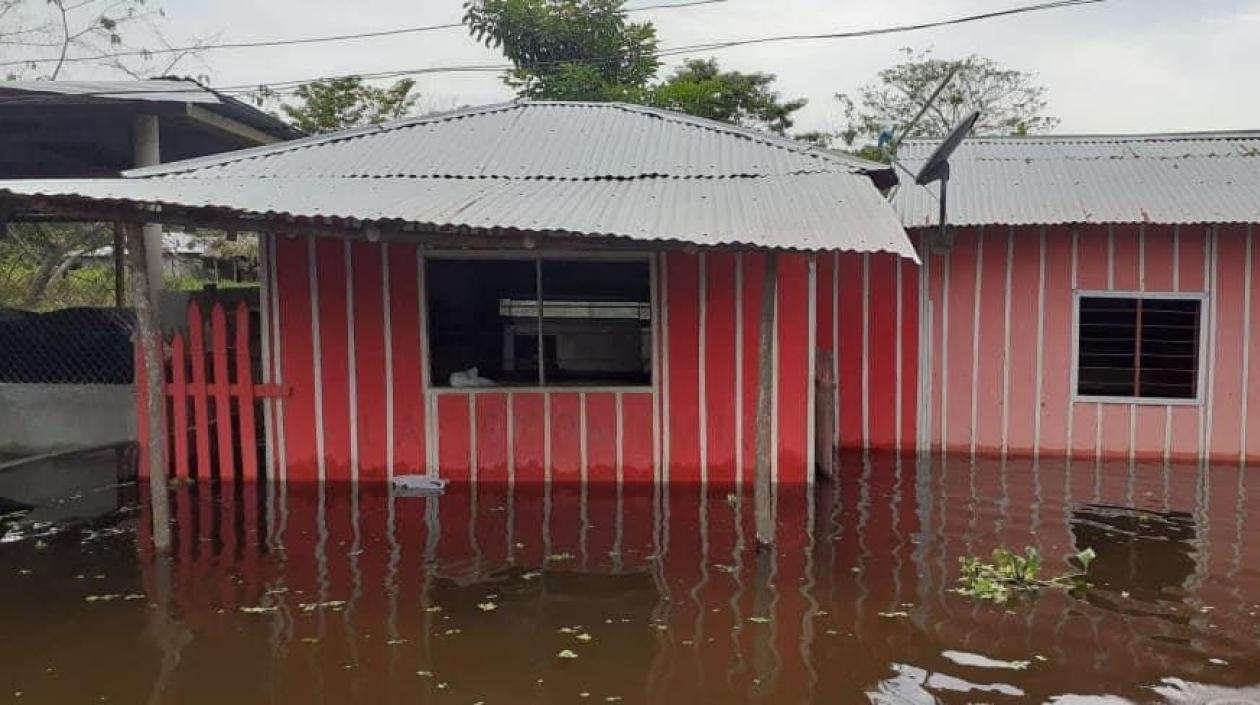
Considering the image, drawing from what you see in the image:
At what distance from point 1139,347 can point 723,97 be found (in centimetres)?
1339

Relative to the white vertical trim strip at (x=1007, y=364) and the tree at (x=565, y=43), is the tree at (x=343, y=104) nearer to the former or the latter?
the tree at (x=565, y=43)

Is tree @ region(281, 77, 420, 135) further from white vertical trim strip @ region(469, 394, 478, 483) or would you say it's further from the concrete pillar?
white vertical trim strip @ region(469, 394, 478, 483)

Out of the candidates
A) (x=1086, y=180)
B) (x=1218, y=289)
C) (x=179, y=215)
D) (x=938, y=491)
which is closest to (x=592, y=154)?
(x=179, y=215)

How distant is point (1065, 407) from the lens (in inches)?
392

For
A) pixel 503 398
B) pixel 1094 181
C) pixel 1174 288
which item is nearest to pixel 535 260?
pixel 503 398

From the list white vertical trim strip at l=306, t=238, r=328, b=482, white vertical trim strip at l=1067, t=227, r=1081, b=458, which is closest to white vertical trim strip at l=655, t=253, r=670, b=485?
white vertical trim strip at l=306, t=238, r=328, b=482

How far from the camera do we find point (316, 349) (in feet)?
27.9

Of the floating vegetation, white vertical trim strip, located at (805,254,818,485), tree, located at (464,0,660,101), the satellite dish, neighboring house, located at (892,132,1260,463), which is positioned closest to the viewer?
the floating vegetation

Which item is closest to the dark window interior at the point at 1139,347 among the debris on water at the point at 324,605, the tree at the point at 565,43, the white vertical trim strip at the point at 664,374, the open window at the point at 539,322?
the white vertical trim strip at the point at 664,374

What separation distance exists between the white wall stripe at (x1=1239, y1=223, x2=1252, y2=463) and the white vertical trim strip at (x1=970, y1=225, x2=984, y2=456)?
2521 mm

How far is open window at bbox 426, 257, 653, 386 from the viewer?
8.62 meters

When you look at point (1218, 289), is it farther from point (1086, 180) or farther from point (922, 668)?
point (922, 668)

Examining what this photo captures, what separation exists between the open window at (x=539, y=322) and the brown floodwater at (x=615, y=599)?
1.15 metres

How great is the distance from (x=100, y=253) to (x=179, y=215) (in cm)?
2248
